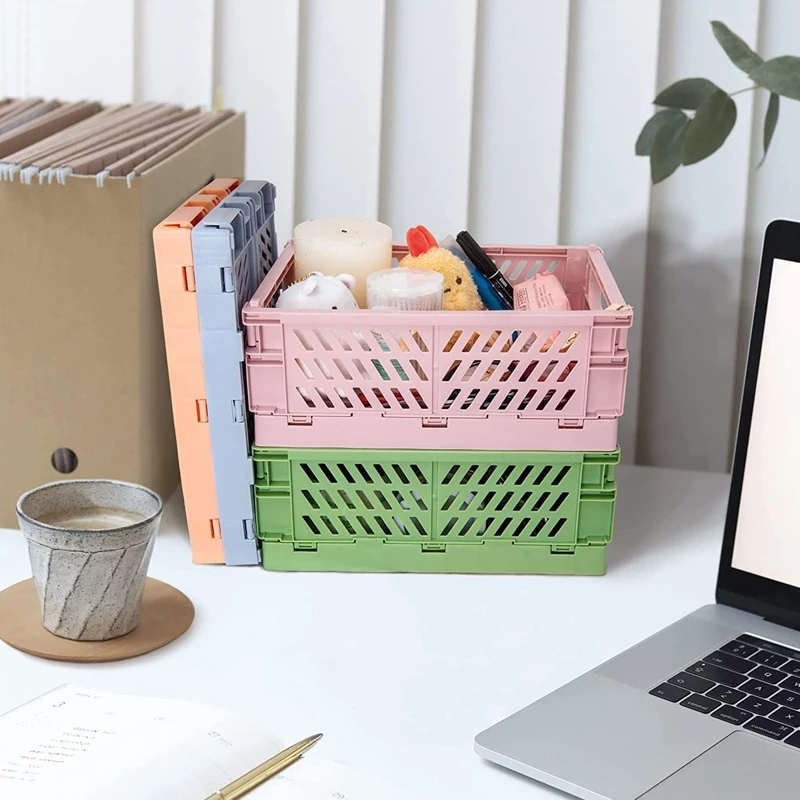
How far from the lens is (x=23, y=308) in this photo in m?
0.83

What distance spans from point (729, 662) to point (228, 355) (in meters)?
0.38

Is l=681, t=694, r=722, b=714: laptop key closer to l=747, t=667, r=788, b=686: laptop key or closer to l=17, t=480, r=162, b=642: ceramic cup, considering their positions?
l=747, t=667, r=788, b=686: laptop key

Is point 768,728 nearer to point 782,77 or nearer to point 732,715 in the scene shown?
point 732,715

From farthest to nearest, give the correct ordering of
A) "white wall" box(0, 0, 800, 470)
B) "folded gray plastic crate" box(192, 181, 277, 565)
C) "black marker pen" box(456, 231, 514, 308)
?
"white wall" box(0, 0, 800, 470), "black marker pen" box(456, 231, 514, 308), "folded gray plastic crate" box(192, 181, 277, 565)

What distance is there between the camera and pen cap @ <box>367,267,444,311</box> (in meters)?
0.82

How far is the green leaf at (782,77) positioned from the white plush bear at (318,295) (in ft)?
1.09

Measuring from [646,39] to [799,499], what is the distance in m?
0.50

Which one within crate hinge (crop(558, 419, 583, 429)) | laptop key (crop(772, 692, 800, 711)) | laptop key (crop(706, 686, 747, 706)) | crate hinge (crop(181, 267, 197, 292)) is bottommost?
laptop key (crop(706, 686, 747, 706))

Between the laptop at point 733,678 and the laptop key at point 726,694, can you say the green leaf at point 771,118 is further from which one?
the laptop key at point 726,694

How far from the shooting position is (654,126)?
37.6 inches

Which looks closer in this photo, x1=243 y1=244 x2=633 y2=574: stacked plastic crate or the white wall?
x1=243 y1=244 x2=633 y2=574: stacked plastic crate

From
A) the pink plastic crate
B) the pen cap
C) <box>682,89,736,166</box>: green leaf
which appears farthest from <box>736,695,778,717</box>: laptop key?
<box>682,89,736,166</box>: green leaf

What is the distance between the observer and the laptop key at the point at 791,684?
67cm

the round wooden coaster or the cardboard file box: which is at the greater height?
the cardboard file box
